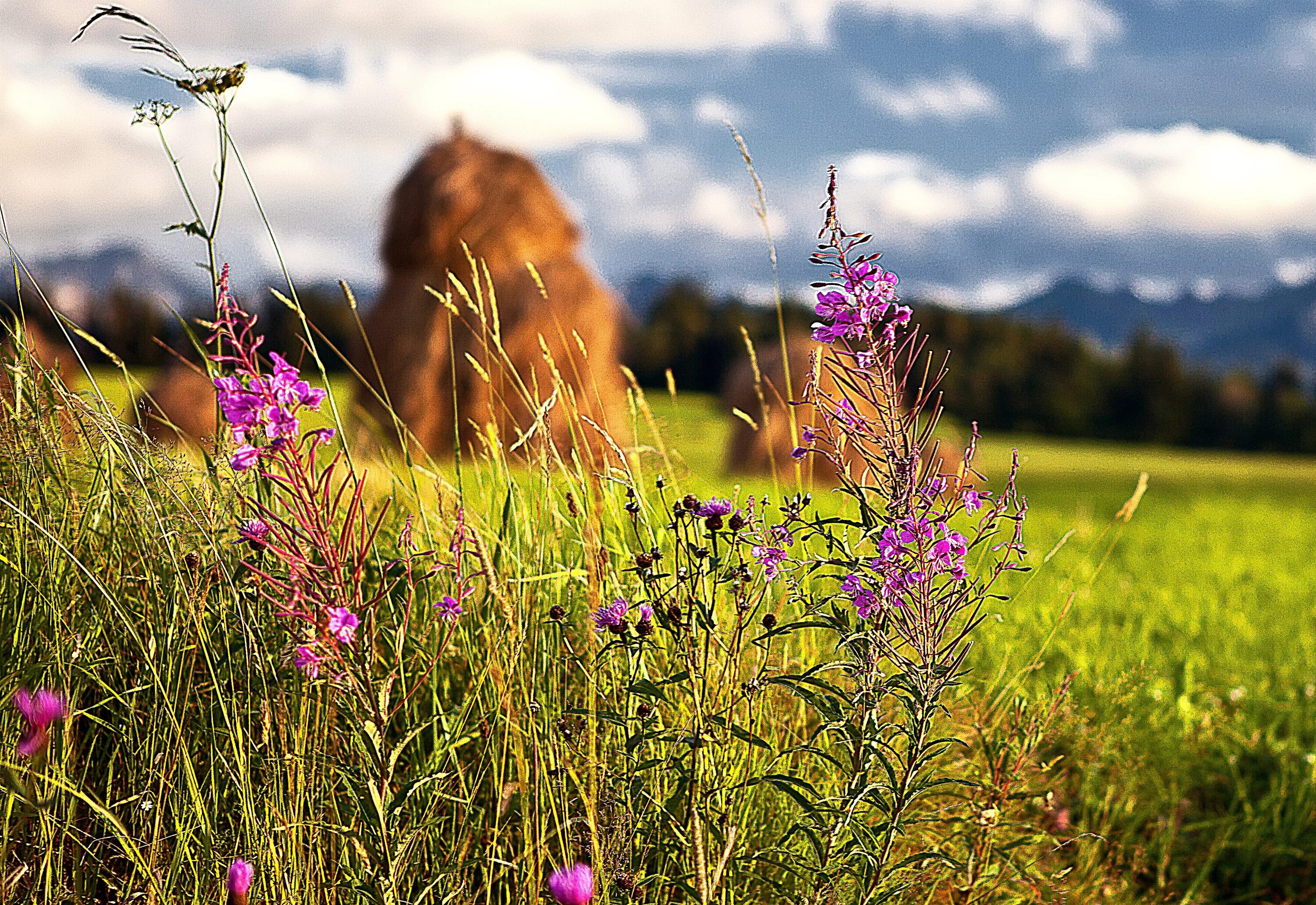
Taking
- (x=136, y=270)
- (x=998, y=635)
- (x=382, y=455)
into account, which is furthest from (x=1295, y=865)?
(x=136, y=270)

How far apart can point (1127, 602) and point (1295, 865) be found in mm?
2356

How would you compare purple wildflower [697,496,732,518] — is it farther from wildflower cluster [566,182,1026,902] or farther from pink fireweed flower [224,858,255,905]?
pink fireweed flower [224,858,255,905]

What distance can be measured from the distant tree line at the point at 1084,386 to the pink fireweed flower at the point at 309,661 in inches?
999

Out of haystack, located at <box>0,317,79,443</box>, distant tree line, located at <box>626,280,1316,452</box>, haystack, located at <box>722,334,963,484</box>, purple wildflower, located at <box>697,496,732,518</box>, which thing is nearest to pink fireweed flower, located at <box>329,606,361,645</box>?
purple wildflower, located at <box>697,496,732,518</box>

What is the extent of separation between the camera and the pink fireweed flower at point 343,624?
1.50m

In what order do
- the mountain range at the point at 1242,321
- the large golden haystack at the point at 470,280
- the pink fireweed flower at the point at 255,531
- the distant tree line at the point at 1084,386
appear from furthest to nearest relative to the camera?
1. the mountain range at the point at 1242,321
2. the distant tree line at the point at 1084,386
3. the large golden haystack at the point at 470,280
4. the pink fireweed flower at the point at 255,531

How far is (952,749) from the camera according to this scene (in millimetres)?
2723

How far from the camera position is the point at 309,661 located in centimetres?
160

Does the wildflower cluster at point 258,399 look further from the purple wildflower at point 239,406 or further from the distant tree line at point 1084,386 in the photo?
the distant tree line at point 1084,386

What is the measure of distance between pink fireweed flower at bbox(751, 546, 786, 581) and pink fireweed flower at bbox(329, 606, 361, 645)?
62 centimetres

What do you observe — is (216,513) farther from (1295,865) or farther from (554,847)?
(1295,865)

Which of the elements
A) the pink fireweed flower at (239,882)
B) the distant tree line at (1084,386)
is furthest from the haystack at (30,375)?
the distant tree line at (1084,386)

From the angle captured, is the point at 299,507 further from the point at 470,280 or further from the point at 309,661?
the point at 470,280

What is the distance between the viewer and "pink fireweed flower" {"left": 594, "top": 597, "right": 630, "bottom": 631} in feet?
5.50
